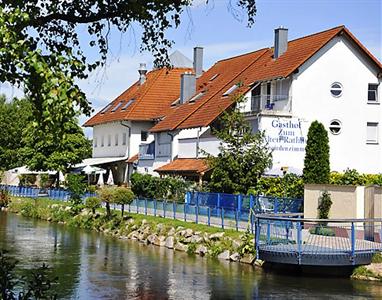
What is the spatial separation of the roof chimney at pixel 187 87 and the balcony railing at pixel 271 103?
1141 cm

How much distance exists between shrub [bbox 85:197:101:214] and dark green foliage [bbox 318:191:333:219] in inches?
664

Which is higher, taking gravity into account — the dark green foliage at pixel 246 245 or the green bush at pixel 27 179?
the green bush at pixel 27 179

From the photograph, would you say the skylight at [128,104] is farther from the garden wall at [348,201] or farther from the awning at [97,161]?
the garden wall at [348,201]

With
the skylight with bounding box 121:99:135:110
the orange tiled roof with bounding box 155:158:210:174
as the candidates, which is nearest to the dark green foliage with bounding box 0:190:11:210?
the skylight with bounding box 121:99:135:110

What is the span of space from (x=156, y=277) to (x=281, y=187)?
1174 cm

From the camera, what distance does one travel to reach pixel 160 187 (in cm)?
4041

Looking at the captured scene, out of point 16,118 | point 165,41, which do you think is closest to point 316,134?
point 165,41

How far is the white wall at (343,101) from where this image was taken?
39031 mm

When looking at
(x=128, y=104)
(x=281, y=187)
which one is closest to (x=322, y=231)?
(x=281, y=187)

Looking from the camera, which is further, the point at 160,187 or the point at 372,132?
the point at 372,132

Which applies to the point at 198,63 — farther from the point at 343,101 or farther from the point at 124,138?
the point at 343,101

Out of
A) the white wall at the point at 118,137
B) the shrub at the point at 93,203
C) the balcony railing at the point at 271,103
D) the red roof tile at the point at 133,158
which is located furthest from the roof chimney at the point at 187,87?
the shrub at the point at 93,203

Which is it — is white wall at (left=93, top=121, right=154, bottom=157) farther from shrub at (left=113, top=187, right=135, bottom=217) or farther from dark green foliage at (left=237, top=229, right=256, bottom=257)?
dark green foliage at (left=237, top=229, right=256, bottom=257)

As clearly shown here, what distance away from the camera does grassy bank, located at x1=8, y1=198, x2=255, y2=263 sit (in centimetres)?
2628
